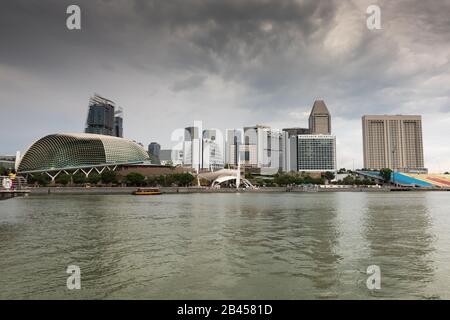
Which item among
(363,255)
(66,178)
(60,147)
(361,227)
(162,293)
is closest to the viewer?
(162,293)

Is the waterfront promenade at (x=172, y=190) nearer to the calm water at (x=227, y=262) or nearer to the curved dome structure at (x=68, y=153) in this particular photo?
the curved dome structure at (x=68, y=153)

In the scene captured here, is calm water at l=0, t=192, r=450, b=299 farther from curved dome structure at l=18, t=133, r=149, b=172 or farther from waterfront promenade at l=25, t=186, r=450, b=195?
curved dome structure at l=18, t=133, r=149, b=172

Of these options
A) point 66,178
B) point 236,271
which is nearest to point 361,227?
point 236,271

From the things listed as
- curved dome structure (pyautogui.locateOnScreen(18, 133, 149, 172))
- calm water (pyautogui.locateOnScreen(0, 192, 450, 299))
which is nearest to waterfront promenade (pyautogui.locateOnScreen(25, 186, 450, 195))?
curved dome structure (pyautogui.locateOnScreen(18, 133, 149, 172))

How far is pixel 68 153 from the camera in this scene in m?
145

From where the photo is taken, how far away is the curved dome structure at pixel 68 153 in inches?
5674

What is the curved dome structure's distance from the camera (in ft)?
473

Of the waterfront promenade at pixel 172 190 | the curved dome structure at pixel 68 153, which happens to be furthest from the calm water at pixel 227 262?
the curved dome structure at pixel 68 153

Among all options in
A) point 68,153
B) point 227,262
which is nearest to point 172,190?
point 68,153

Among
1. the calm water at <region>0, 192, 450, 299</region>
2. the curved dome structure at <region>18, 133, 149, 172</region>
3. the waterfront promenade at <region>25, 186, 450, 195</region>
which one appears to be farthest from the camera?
the curved dome structure at <region>18, 133, 149, 172</region>
